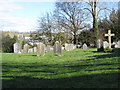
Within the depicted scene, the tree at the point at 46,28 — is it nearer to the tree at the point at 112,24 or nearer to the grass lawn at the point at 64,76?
the tree at the point at 112,24

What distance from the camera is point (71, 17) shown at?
46.3 meters

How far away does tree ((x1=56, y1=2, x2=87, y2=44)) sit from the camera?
45.2 metres

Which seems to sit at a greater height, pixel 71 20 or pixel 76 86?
pixel 71 20

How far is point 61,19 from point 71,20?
7.37 feet

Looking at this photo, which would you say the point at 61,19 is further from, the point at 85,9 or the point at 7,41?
the point at 7,41

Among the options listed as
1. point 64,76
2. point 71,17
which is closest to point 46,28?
point 71,17

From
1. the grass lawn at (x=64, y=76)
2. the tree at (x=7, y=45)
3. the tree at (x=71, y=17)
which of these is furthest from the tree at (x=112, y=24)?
the grass lawn at (x=64, y=76)

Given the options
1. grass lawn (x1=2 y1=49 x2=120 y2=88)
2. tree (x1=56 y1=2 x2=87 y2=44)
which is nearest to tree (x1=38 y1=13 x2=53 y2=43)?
tree (x1=56 y1=2 x2=87 y2=44)

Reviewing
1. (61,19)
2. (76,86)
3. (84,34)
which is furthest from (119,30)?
(76,86)

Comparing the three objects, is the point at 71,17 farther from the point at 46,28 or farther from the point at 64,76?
the point at 64,76

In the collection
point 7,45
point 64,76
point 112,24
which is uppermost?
point 112,24

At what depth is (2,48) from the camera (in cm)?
3369

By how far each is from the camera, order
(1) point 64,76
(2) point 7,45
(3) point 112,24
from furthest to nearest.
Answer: (3) point 112,24, (2) point 7,45, (1) point 64,76

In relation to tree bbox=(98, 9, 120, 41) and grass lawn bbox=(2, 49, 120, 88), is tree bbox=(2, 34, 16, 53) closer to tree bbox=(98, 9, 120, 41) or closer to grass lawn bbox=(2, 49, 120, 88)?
tree bbox=(98, 9, 120, 41)
